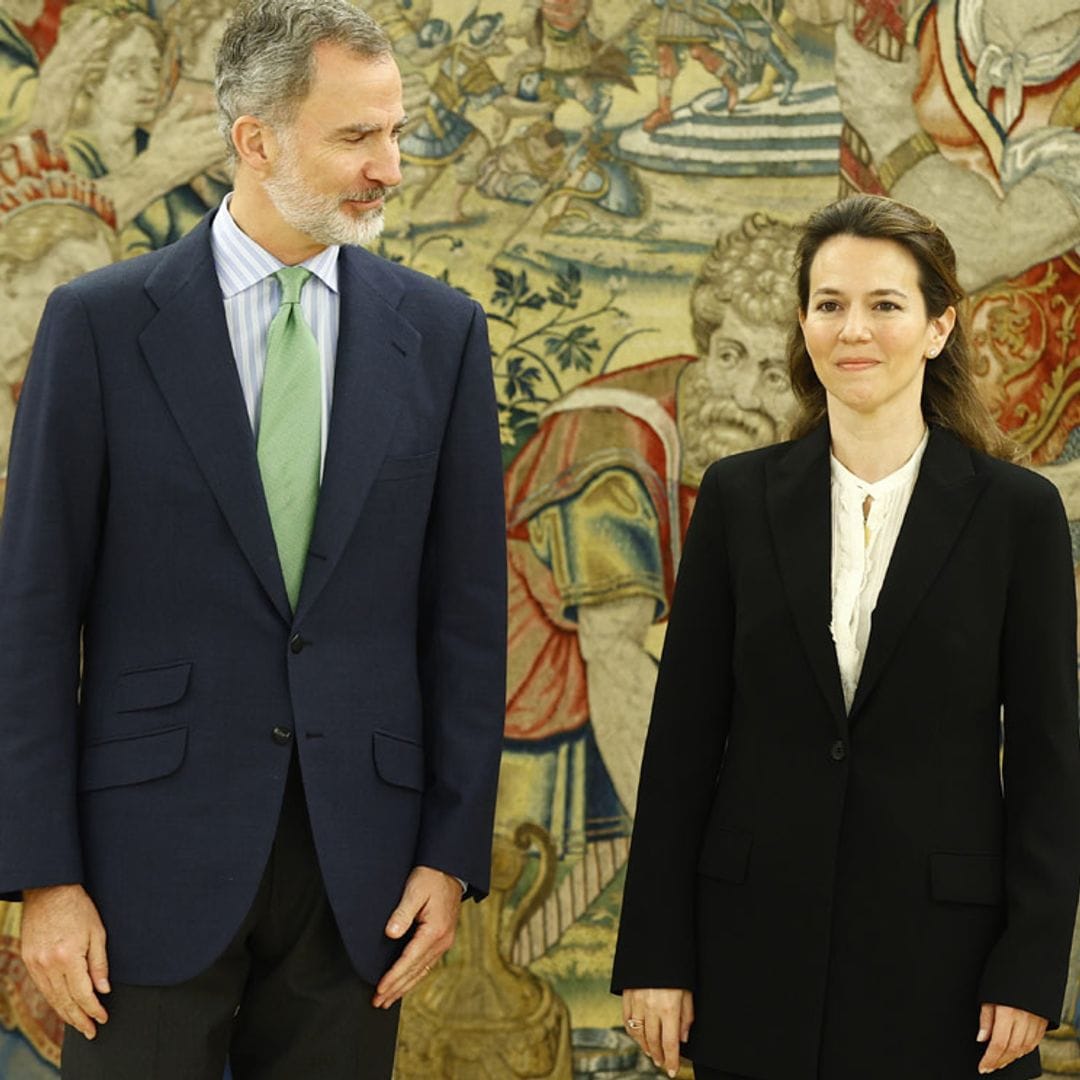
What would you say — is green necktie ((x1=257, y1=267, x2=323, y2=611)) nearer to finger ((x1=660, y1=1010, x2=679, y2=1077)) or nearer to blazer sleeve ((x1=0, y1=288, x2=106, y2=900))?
blazer sleeve ((x1=0, y1=288, x2=106, y2=900))

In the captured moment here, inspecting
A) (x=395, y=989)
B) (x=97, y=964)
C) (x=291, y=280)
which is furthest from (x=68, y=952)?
(x=291, y=280)

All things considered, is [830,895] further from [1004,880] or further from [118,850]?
[118,850]

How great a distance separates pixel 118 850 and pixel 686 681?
0.99 meters

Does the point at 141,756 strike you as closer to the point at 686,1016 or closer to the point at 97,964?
the point at 97,964

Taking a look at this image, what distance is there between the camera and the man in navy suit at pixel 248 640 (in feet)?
9.18

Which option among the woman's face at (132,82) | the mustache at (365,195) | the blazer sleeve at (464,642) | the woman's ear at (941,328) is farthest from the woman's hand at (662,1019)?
the woman's face at (132,82)

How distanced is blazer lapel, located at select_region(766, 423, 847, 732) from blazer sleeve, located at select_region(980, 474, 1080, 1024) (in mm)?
297

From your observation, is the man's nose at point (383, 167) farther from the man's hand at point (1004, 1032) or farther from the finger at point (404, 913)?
the man's hand at point (1004, 1032)

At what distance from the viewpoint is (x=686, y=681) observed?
9.83 ft

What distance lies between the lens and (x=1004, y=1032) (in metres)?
2.76

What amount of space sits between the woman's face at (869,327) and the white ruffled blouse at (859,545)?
0.12 meters

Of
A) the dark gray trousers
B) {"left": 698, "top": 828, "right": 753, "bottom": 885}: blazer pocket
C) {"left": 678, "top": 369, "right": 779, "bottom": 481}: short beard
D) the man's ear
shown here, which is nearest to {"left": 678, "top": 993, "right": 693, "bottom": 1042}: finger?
{"left": 698, "top": 828, "right": 753, "bottom": 885}: blazer pocket

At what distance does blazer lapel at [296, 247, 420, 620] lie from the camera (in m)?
2.88

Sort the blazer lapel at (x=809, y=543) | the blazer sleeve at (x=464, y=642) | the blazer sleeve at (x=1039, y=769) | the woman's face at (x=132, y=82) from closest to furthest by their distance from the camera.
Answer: the blazer sleeve at (x=1039, y=769)
the blazer lapel at (x=809, y=543)
the blazer sleeve at (x=464, y=642)
the woman's face at (x=132, y=82)
